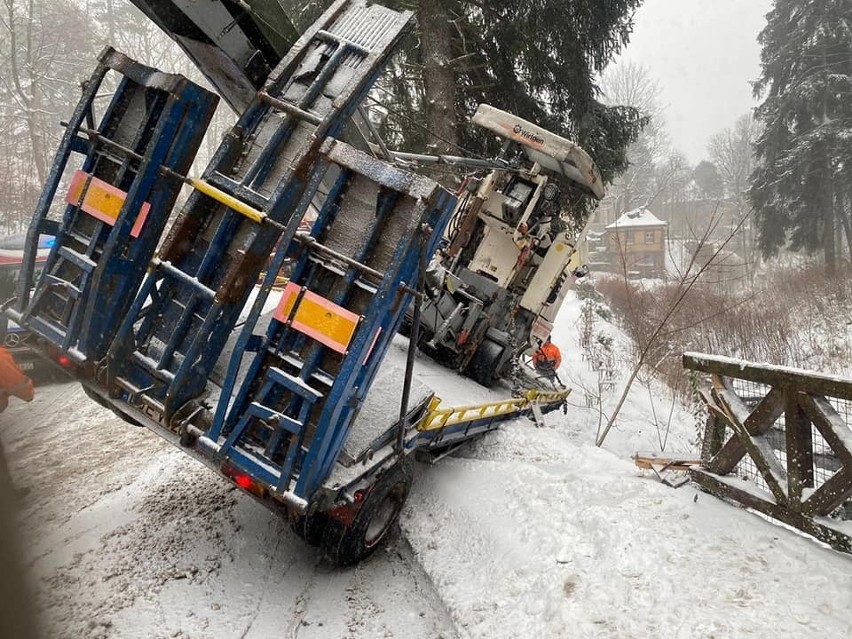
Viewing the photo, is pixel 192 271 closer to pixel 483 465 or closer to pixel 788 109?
pixel 483 465

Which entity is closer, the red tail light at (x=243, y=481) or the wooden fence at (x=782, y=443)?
the red tail light at (x=243, y=481)

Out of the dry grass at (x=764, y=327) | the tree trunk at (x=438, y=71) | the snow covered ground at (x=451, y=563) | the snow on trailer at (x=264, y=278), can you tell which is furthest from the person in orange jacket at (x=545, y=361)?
the snow on trailer at (x=264, y=278)

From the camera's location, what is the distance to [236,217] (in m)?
3.65

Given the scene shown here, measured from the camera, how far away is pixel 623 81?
45.3m

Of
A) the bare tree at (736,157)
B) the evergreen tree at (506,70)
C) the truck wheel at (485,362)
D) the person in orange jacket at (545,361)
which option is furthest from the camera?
the bare tree at (736,157)

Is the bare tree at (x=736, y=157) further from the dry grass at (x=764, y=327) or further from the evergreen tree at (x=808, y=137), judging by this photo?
the dry grass at (x=764, y=327)

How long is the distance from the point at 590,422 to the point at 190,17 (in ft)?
30.2

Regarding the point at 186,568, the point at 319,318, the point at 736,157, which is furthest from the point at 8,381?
the point at 736,157

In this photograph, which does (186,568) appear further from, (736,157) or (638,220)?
(736,157)

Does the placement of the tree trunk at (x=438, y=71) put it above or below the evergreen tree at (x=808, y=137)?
below

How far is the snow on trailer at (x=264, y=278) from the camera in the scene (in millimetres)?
3139

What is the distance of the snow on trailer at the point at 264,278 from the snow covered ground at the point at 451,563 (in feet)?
1.65

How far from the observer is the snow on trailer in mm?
3139

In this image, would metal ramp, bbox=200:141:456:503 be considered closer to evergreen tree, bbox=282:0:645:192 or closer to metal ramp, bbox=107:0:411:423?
metal ramp, bbox=107:0:411:423
